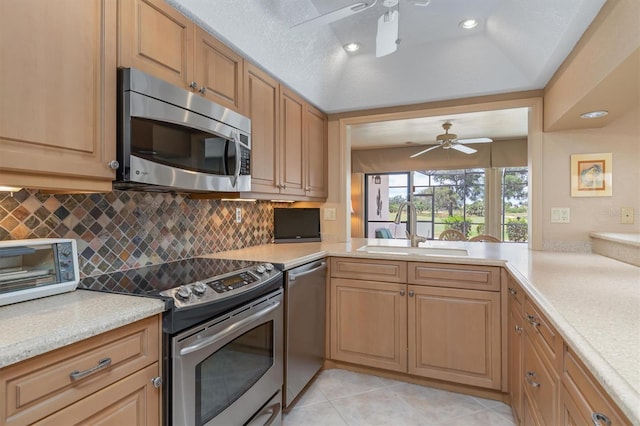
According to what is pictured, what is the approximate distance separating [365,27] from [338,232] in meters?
1.68

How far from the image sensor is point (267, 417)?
5.62ft

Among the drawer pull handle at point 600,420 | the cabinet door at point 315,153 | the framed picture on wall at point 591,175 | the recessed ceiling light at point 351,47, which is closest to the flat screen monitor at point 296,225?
the cabinet door at point 315,153

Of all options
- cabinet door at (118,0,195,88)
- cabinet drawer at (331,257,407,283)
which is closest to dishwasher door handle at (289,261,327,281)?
cabinet drawer at (331,257,407,283)

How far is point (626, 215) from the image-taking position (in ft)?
7.22

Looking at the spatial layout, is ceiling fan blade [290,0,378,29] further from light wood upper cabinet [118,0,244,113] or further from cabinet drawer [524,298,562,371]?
cabinet drawer [524,298,562,371]

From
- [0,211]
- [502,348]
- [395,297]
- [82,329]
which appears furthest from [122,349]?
[502,348]

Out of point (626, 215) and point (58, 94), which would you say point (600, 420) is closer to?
point (58, 94)

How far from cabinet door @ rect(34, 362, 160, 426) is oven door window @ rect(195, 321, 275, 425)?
174 mm

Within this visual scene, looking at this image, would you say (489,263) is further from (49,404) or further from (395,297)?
(49,404)

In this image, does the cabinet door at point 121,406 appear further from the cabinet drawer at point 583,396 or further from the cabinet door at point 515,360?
the cabinet door at point 515,360

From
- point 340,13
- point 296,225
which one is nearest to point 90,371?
point 340,13

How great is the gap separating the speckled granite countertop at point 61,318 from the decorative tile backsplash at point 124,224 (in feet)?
1.07

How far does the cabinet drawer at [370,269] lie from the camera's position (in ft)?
7.63

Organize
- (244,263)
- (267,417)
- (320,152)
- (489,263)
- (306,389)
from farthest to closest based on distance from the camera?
(320,152)
(306,389)
(489,263)
(244,263)
(267,417)
